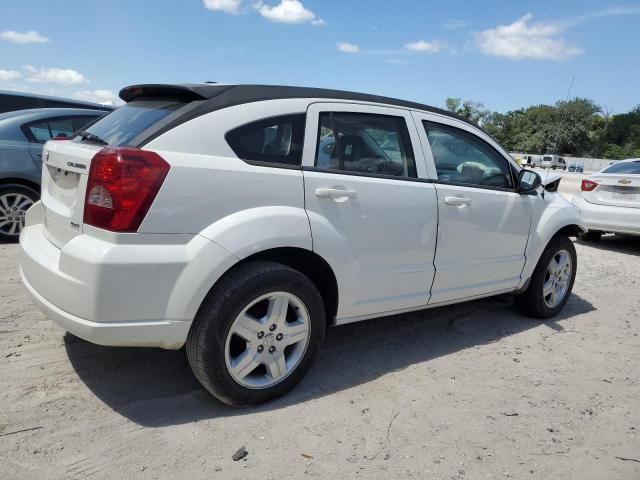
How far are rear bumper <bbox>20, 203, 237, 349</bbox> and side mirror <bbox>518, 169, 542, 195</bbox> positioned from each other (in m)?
2.73

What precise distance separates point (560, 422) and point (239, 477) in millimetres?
1896

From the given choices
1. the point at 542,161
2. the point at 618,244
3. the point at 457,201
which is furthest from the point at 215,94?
the point at 542,161

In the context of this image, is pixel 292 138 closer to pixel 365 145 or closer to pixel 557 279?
pixel 365 145

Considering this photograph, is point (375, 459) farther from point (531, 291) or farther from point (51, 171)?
point (531, 291)

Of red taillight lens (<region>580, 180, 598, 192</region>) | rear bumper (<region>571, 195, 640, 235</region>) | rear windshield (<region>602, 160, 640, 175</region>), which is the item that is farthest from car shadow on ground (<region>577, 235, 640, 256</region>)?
rear windshield (<region>602, 160, 640, 175</region>)

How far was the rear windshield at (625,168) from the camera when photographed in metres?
8.16

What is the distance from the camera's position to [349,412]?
2951 millimetres

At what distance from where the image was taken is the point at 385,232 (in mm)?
3266

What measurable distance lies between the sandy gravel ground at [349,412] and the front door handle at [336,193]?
117cm

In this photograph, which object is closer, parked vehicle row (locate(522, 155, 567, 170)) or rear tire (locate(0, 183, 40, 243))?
rear tire (locate(0, 183, 40, 243))

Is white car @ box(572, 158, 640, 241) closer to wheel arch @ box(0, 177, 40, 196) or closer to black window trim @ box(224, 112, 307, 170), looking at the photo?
black window trim @ box(224, 112, 307, 170)

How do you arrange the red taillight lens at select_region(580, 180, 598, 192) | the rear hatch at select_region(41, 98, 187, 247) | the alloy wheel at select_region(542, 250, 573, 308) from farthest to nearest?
the red taillight lens at select_region(580, 180, 598, 192) < the alloy wheel at select_region(542, 250, 573, 308) < the rear hatch at select_region(41, 98, 187, 247)

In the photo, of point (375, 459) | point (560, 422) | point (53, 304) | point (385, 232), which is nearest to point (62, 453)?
point (53, 304)

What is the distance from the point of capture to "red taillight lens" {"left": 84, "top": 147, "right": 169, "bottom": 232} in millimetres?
2418
